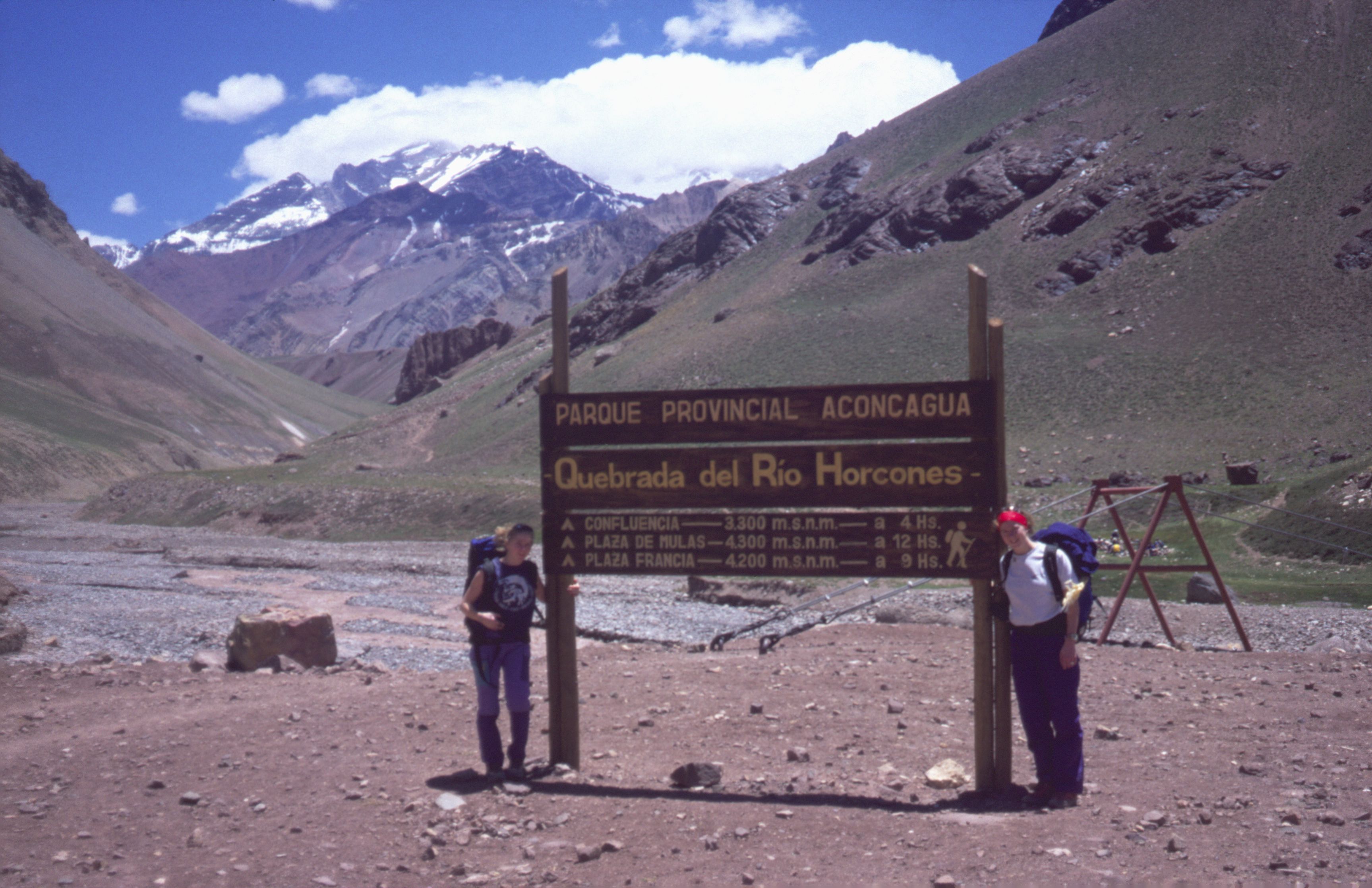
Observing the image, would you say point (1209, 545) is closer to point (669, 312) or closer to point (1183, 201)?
point (1183, 201)

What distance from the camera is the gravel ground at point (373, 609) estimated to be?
16516mm

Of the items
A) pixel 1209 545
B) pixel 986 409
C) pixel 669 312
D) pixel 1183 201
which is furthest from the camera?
pixel 669 312

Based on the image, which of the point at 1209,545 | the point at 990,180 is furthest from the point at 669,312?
the point at 1209,545

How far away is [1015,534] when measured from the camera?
626 centimetres

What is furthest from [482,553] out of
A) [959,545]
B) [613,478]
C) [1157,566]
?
[1157,566]

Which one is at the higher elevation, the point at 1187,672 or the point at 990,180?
the point at 990,180

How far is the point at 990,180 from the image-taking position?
79.6 m

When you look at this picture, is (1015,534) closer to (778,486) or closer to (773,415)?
(778,486)

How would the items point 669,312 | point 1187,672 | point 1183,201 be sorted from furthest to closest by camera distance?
1. point 669,312
2. point 1183,201
3. point 1187,672

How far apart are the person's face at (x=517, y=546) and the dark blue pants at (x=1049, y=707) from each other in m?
3.23

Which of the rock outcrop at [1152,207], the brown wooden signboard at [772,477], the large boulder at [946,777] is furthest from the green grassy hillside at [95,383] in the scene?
the large boulder at [946,777]

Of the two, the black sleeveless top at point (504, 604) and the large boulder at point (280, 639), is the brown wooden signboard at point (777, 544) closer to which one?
the black sleeveless top at point (504, 604)

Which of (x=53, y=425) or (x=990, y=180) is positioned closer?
(x=990, y=180)

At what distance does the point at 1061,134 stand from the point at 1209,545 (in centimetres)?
6159
